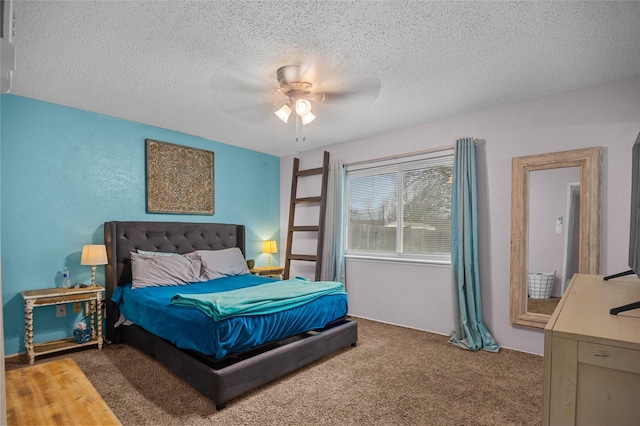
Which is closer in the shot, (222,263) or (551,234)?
(551,234)

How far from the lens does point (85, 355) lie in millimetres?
3074

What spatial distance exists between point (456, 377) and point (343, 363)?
0.91 meters

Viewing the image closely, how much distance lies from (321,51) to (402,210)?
95.0 inches

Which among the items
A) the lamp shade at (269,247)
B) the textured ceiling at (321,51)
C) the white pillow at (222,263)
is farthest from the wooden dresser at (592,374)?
the lamp shade at (269,247)

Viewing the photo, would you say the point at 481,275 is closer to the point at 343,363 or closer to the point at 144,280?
the point at 343,363

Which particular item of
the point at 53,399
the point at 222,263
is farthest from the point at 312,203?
the point at 53,399

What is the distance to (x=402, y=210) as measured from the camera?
166 inches

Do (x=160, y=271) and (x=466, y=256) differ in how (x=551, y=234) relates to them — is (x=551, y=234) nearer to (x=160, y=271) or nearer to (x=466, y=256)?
(x=466, y=256)

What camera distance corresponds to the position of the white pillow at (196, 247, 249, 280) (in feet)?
12.9

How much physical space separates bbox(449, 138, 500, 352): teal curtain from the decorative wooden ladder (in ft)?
5.92

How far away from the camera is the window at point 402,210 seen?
3840 mm

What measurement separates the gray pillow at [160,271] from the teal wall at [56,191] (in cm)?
48

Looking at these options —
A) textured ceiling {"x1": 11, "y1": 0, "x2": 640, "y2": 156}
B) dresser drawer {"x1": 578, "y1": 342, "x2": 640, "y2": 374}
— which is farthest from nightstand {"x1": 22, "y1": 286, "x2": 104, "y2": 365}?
Result: dresser drawer {"x1": 578, "y1": 342, "x2": 640, "y2": 374}

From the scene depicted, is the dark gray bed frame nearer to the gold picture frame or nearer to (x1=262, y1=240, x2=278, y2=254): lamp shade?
the gold picture frame
